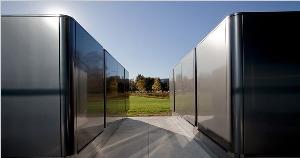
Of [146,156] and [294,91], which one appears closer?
[294,91]

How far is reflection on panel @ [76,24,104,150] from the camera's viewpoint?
491 centimetres

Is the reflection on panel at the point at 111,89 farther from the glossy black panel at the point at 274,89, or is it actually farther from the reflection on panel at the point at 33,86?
the glossy black panel at the point at 274,89

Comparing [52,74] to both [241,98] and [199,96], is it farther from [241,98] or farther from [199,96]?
[199,96]

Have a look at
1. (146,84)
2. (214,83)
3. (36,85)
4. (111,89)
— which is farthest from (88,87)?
(146,84)

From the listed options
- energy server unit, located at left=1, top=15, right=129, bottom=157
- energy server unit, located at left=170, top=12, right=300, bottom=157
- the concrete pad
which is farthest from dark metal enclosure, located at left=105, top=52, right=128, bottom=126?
energy server unit, located at left=170, top=12, right=300, bottom=157

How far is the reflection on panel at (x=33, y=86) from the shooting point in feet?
14.2

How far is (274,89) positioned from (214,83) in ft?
4.65

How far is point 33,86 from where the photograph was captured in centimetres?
432

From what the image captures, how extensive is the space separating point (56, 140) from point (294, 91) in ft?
12.4

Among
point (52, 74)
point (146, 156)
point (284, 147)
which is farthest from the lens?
point (146, 156)

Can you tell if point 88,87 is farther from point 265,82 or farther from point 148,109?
point 148,109

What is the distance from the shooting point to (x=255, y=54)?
180 inches

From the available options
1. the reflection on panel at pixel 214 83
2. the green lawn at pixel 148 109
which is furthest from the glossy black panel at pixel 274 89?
the green lawn at pixel 148 109

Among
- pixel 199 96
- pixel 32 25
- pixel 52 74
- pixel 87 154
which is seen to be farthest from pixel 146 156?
pixel 32 25
